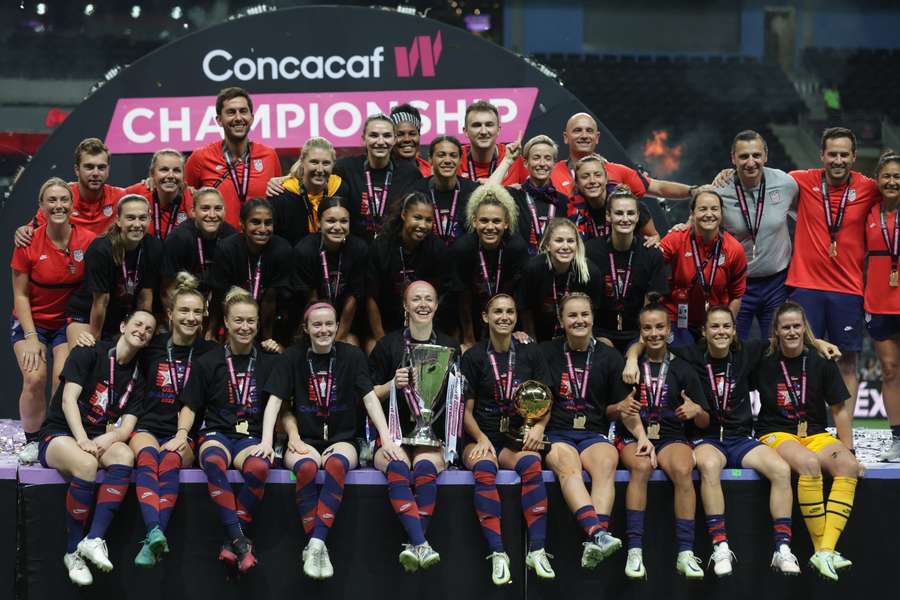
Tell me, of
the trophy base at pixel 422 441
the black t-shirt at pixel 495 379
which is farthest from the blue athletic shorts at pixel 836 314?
the trophy base at pixel 422 441

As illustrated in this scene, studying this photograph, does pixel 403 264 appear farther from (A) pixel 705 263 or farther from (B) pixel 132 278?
(A) pixel 705 263

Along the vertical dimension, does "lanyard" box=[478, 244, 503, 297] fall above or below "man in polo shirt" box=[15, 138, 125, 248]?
below

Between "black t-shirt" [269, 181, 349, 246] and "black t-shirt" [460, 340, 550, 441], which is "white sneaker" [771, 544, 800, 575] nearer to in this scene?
"black t-shirt" [460, 340, 550, 441]

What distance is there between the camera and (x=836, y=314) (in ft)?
20.5

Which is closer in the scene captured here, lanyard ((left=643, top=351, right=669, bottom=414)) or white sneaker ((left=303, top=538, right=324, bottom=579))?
white sneaker ((left=303, top=538, right=324, bottom=579))

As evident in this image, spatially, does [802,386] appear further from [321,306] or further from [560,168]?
[321,306]

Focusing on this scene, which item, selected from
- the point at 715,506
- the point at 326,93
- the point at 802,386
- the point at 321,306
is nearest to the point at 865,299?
the point at 802,386

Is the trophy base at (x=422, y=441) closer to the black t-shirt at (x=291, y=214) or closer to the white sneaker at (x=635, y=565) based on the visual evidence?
the white sneaker at (x=635, y=565)

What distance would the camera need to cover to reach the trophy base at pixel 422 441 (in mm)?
5438

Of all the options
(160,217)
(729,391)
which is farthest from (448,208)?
(729,391)

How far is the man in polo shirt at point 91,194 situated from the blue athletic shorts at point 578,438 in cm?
272

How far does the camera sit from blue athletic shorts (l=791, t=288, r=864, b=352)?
246 inches

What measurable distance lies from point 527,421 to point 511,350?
0.36 meters

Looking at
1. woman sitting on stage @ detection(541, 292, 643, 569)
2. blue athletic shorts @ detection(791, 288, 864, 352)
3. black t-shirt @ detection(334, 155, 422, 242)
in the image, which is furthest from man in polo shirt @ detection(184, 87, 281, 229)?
blue athletic shorts @ detection(791, 288, 864, 352)
